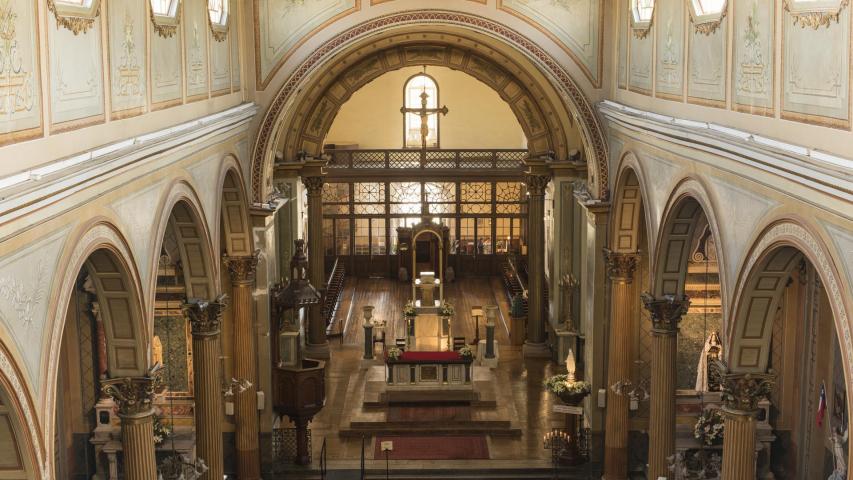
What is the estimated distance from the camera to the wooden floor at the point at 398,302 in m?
32.2

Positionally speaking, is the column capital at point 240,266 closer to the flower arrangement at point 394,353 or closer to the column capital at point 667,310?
the flower arrangement at point 394,353

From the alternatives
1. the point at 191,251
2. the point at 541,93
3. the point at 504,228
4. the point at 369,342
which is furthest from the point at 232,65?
the point at 504,228

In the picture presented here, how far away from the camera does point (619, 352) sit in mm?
20391

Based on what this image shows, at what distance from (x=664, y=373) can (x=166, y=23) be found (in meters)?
9.00

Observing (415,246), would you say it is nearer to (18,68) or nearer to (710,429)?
Answer: (710,429)

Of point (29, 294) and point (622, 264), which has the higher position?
point (29, 294)

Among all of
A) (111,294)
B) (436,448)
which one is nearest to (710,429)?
(436,448)

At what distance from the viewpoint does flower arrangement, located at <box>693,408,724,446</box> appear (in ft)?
63.3

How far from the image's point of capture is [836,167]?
10.1m

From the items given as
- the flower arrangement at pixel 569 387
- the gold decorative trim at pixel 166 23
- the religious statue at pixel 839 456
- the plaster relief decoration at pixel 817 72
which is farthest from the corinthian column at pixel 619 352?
the gold decorative trim at pixel 166 23

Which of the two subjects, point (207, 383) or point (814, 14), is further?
point (207, 383)

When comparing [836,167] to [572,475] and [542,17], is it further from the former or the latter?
[572,475]

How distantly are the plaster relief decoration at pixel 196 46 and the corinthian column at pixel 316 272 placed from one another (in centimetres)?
1192

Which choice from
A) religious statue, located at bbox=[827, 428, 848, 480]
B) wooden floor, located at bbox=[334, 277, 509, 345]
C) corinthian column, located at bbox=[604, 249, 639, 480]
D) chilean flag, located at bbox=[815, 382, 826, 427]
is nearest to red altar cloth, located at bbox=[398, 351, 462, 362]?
wooden floor, located at bbox=[334, 277, 509, 345]
